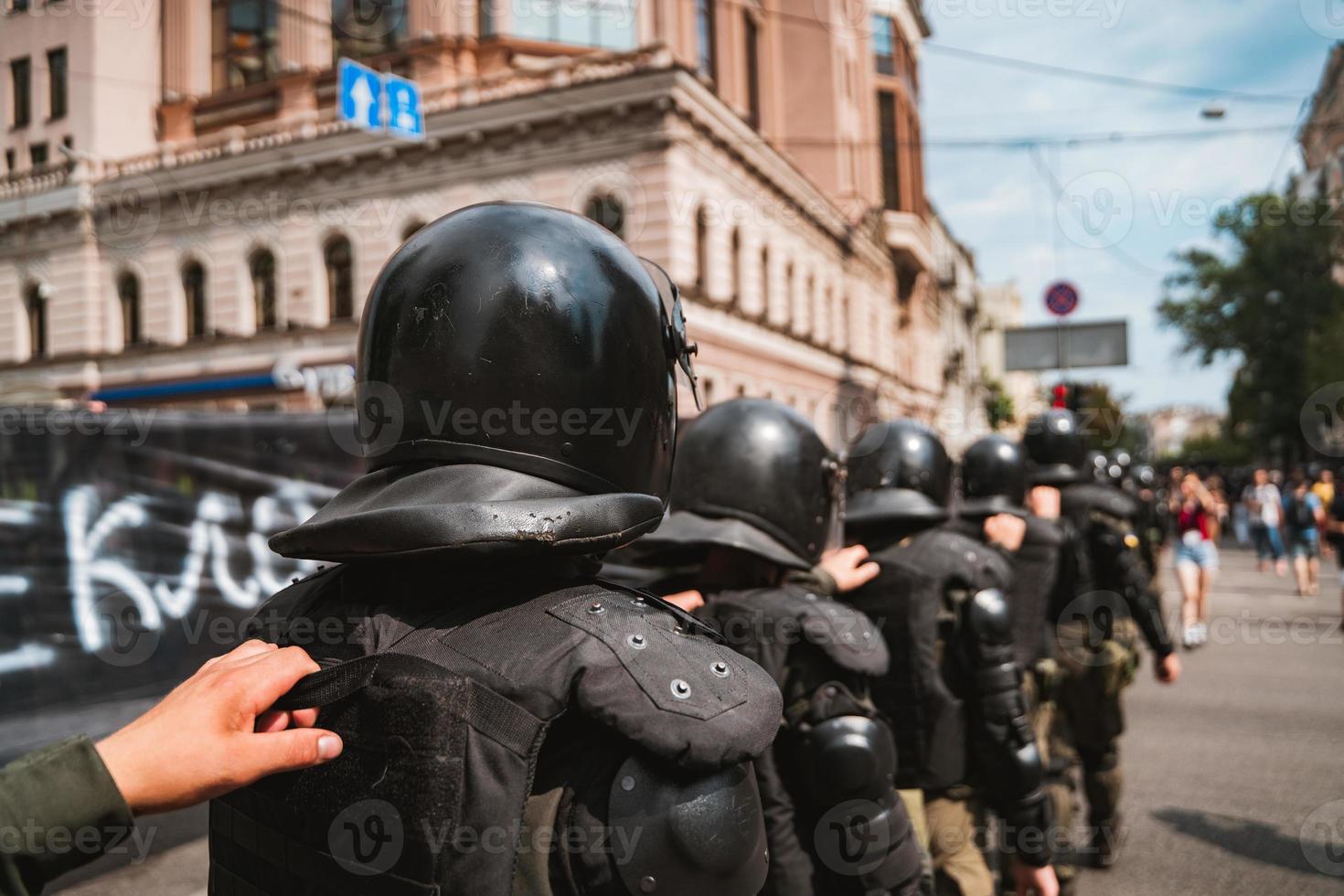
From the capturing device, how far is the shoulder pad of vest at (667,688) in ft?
4.09

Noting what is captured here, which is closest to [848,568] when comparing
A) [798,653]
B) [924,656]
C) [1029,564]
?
[924,656]

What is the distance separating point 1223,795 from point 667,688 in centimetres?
577

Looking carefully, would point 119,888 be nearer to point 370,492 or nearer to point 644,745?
point 370,492

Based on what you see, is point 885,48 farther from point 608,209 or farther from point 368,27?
point 608,209

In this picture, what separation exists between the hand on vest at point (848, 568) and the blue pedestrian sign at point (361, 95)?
898cm

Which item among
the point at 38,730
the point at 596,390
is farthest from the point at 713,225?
the point at 596,390

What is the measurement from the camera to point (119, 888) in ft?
14.9

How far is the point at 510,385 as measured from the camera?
1490 mm

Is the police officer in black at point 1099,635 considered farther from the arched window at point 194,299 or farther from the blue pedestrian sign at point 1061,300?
the arched window at point 194,299

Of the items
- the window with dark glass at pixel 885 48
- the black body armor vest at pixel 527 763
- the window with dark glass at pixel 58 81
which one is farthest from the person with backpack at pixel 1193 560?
the window with dark glass at pixel 885 48

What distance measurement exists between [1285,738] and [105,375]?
23869 millimetres

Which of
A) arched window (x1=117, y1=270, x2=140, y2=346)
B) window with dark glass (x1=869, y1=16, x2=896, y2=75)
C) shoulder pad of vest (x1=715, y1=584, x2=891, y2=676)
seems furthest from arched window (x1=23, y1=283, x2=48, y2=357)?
window with dark glass (x1=869, y1=16, x2=896, y2=75)

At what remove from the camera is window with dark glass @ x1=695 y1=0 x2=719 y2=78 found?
22516 mm

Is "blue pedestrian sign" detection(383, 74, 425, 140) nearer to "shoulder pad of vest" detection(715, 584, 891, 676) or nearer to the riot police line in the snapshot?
"shoulder pad of vest" detection(715, 584, 891, 676)
